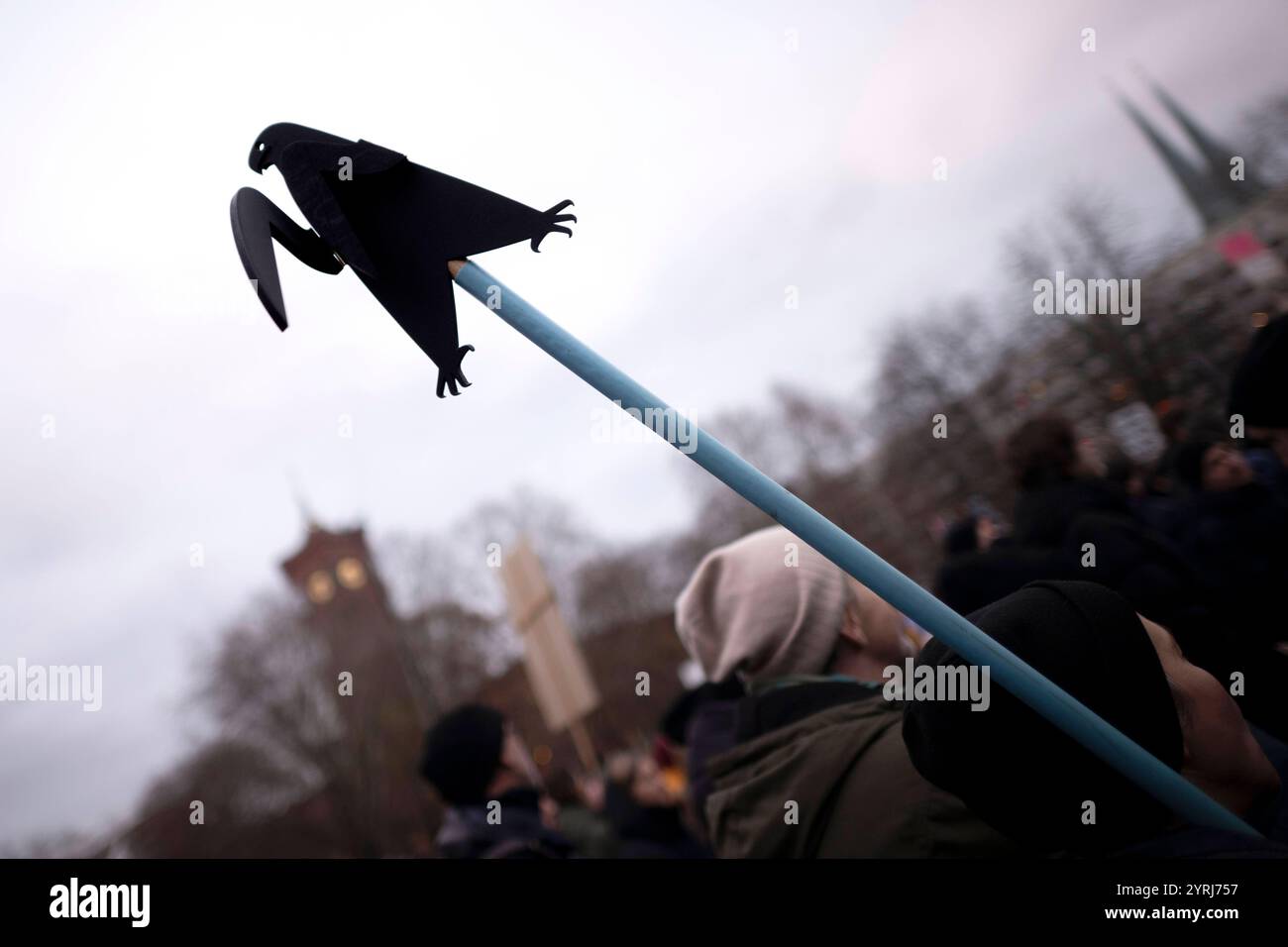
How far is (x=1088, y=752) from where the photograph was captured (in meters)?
1.11

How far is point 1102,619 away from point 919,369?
3119 cm

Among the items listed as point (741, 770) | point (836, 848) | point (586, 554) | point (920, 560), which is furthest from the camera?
point (586, 554)

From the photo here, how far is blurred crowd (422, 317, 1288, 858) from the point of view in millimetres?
1134

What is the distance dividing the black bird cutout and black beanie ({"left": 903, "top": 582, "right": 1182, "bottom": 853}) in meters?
0.81

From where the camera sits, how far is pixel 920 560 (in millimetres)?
34688

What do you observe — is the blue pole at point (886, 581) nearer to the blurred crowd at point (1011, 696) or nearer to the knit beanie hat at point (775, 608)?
the blurred crowd at point (1011, 696)

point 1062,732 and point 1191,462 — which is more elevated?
point 1191,462

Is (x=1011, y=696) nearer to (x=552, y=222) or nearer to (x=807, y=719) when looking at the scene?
(x=807, y=719)

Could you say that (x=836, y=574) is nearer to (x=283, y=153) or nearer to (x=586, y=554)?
(x=283, y=153)

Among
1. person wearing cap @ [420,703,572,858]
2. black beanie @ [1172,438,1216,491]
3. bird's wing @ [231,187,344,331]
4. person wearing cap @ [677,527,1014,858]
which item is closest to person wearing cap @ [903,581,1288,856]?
person wearing cap @ [677,527,1014,858]

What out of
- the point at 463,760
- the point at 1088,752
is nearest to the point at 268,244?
the point at 1088,752

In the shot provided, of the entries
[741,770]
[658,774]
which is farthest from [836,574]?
[658,774]

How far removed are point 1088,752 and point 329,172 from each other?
4.16ft

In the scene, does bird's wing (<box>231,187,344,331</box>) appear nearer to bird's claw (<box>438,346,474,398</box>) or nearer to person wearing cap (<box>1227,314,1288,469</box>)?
bird's claw (<box>438,346,474,398</box>)
